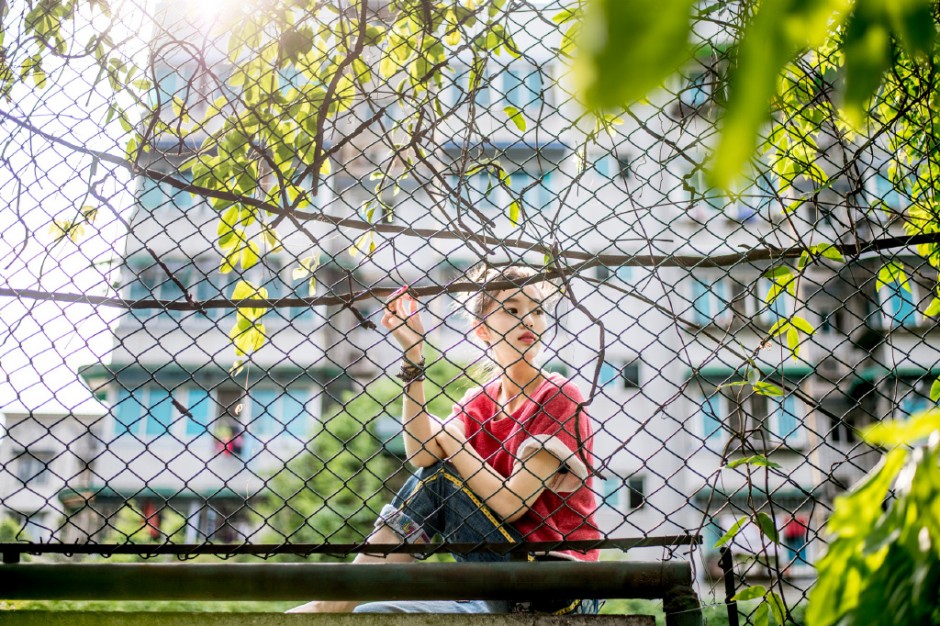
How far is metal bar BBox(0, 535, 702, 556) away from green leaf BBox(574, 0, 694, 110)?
1.10m

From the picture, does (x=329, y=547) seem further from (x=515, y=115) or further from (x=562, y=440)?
(x=515, y=115)

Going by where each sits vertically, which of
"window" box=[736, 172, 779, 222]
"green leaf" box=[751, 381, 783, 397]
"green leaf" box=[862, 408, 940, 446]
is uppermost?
"window" box=[736, 172, 779, 222]

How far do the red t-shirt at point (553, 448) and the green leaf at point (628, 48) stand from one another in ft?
3.92

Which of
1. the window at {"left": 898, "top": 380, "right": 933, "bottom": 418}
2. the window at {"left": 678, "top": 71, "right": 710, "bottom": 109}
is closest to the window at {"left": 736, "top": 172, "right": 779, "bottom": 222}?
the window at {"left": 678, "top": 71, "right": 710, "bottom": 109}

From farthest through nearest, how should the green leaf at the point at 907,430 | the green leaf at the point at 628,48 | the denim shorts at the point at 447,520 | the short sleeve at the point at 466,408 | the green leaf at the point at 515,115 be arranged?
the short sleeve at the point at 466,408
the green leaf at the point at 515,115
the denim shorts at the point at 447,520
the green leaf at the point at 907,430
the green leaf at the point at 628,48

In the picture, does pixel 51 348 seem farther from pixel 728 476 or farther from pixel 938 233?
pixel 728 476

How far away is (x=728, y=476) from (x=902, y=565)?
15.5m

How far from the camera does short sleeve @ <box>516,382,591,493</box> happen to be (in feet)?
4.89

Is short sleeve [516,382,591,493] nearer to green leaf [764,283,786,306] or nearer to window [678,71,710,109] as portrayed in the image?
green leaf [764,283,786,306]

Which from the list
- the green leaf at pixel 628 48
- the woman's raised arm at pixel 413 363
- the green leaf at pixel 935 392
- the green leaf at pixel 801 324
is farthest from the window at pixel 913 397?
the green leaf at pixel 628 48

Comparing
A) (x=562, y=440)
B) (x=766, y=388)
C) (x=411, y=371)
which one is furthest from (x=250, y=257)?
(x=766, y=388)

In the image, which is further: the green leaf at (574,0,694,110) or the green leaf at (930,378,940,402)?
the green leaf at (930,378,940,402)

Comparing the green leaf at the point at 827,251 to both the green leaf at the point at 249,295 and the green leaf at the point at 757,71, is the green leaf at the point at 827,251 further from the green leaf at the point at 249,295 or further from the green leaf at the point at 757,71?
the green leaf at the point at 757,71

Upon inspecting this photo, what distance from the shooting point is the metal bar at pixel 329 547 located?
1256mm
